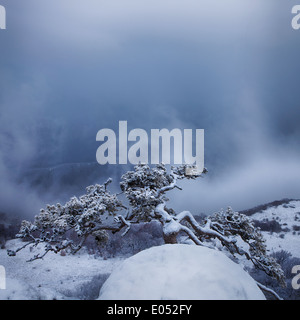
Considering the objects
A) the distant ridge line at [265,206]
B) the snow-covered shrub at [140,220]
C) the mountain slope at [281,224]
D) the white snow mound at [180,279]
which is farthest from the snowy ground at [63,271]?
the distant ridge line at [265,206]

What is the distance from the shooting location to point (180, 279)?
3.57 metres

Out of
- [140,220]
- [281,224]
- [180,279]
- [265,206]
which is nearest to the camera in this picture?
[180,279]

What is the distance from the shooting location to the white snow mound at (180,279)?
135 inches

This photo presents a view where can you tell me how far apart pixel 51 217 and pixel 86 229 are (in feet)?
4.46

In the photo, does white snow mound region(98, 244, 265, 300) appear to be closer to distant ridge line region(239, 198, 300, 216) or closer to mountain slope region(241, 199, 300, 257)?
mountain slope region(241, 199, 300, 257)

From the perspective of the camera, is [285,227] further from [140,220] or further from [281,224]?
[140,220]

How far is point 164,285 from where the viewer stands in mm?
3500

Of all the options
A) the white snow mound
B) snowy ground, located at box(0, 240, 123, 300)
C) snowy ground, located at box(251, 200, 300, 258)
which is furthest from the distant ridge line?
the white snow mound

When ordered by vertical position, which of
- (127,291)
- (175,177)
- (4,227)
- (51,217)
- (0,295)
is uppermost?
(175,177)

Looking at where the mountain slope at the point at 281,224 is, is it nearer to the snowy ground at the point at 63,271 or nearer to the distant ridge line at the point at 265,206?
the distant ridge line at the point at 265,206

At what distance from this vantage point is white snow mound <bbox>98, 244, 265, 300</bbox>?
3428mm

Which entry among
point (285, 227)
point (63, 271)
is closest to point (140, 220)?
point (63, 271)
